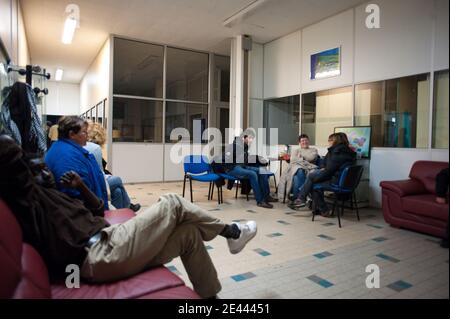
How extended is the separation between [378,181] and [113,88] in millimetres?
6194

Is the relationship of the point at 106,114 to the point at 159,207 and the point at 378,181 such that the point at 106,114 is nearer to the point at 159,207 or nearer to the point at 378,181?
the point at 159,207

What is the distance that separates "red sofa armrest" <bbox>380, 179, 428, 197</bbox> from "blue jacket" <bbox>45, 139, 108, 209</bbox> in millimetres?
1626

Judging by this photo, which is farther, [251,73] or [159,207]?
[251,73]

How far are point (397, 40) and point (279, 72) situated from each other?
4.93 meters

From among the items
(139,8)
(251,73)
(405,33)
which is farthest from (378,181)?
(251,73)

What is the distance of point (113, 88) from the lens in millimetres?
6098

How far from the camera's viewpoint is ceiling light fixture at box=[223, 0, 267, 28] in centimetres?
432

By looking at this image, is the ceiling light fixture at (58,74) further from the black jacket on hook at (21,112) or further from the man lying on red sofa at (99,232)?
the man lying on red sofa at (99,232)

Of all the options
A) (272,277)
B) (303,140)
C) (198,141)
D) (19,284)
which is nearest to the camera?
(19,284)

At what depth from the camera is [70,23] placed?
5312mm

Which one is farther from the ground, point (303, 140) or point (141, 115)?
point (141, 115)

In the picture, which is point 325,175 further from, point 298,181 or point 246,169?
point 246,169

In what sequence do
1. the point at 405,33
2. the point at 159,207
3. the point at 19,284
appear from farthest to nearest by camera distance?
the point at 159,207
the point at 19,284
the point at 405,33

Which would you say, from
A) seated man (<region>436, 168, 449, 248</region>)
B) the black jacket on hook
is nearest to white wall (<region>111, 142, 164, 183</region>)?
the black jacket on hook
